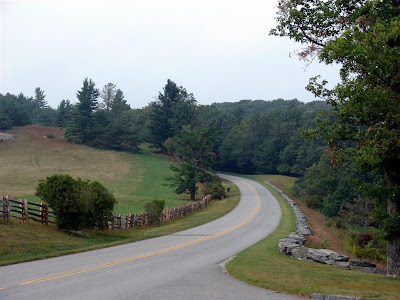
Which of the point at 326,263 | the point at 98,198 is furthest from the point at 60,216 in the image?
the point at 326,263

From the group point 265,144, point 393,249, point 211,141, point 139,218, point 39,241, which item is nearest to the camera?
point 393,249

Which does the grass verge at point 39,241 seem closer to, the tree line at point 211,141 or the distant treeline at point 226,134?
the tree line at point 211,141

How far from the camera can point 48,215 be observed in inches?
886

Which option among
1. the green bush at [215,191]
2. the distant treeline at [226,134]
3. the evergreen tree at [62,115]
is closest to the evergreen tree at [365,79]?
the green bush at [215,191]

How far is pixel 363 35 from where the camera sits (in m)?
12.8

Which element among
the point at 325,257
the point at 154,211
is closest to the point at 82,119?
the point at 154,211

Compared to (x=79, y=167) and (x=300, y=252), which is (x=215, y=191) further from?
(x=300, y=252)

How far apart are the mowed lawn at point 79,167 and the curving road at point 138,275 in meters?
29.4

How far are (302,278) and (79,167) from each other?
71.4 meters

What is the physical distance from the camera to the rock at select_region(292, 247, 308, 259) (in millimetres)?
18078

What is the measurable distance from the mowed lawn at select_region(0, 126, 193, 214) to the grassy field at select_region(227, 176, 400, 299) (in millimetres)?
33285

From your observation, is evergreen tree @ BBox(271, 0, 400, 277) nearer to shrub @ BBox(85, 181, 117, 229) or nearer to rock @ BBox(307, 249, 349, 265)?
rock @ BBox(307, 249, 349, 265)

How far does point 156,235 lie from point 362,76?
16184 mm

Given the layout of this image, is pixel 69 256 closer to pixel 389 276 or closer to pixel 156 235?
pixel 156 235
